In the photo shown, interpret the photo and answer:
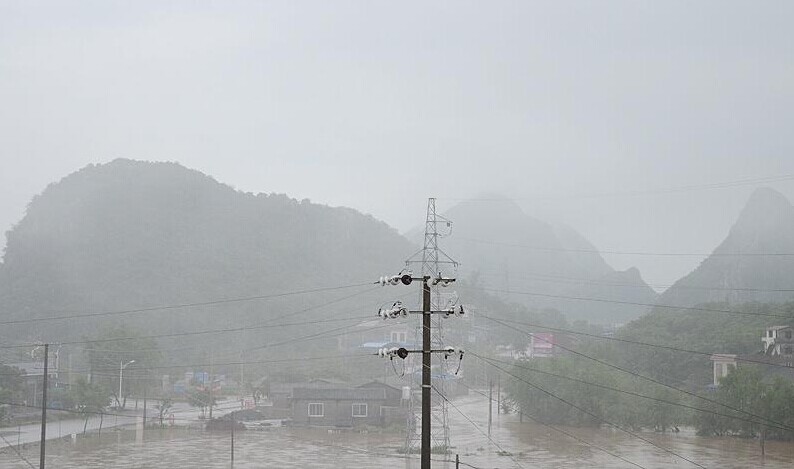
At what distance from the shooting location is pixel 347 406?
1089 inches

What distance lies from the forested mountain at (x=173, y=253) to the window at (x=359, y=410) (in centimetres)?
2205

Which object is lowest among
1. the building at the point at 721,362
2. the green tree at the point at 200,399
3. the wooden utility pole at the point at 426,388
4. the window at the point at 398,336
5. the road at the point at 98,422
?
the road at the point at 98,422

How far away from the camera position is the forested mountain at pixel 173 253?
53.6 metres

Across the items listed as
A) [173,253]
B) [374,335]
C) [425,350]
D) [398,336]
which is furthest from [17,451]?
[173,253]

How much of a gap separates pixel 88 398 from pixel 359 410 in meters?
8.65

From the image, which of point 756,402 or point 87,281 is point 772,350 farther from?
point 87,281

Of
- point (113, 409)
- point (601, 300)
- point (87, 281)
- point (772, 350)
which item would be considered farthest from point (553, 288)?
point (113, 409)

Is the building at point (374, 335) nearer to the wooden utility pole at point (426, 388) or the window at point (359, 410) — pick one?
the window at point (359, 410)

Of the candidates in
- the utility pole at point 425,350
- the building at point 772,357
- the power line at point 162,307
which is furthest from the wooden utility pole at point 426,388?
the power line at point 162,307

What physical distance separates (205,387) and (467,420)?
9.84 meters

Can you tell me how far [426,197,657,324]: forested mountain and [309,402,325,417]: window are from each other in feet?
171

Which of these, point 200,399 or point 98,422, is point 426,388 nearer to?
point 98,422

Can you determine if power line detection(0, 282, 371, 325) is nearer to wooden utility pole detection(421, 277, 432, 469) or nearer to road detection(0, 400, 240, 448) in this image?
road detection(0, 400, 240, 448)

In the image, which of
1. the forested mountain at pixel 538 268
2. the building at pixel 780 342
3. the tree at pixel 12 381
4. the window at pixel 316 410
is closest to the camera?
the window at pixel 316 410
